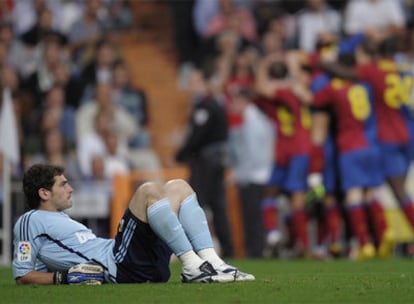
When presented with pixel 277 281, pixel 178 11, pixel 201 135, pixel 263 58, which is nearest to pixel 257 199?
pixel 201 135

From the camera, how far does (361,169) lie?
1541 cm

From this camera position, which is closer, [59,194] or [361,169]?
[59,194]

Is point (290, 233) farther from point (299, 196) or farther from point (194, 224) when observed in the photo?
point (194, 224)

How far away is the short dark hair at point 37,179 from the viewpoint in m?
8.37

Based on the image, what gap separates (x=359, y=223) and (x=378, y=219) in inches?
10.2

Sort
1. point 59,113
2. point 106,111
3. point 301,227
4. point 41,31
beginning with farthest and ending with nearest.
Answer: point 41,31 < point 59,113 < point 106,111 < point 301,227

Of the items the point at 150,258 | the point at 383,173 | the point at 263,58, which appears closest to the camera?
the point at 150,258

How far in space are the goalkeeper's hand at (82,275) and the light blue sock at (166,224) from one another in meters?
0.65

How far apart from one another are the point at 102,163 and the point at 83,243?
8871 mm

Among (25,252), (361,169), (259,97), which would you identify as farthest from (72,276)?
(259,97)

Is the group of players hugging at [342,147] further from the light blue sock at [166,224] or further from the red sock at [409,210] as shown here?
the light blue sock at [166,224]

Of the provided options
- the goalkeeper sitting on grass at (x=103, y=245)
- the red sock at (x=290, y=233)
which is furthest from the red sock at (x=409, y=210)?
the goalkeeper sitting on grass at (x=103, y=245)

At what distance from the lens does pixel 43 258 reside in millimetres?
8344

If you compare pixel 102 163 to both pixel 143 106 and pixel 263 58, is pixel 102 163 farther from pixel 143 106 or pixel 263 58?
pixel 263 58
